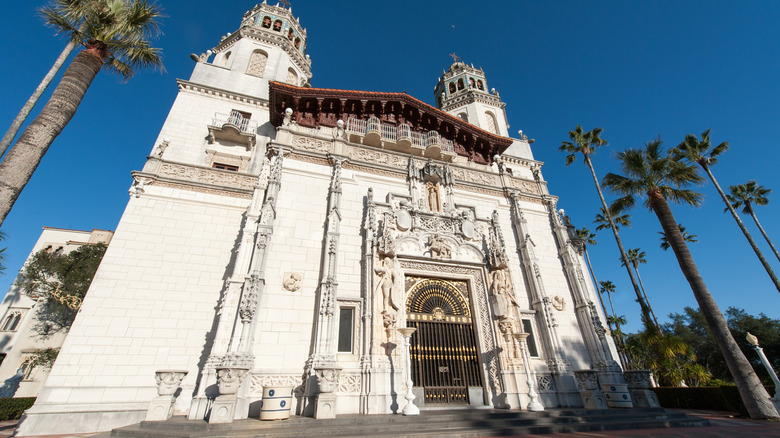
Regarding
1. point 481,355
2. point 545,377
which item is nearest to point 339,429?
point 481,355

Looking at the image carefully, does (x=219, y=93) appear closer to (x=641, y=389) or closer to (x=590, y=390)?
(x=590, y=390)

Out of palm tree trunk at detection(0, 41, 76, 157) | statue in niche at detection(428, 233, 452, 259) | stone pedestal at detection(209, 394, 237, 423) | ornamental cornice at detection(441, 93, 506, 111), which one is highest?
ornamental cornice at detection(441, 93, 506, 111)

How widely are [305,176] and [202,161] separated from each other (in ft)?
22.7

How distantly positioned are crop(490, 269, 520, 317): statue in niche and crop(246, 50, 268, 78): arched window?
66.7ft

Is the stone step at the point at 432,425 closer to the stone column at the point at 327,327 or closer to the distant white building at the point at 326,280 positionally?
the stone column at the point at 327,327

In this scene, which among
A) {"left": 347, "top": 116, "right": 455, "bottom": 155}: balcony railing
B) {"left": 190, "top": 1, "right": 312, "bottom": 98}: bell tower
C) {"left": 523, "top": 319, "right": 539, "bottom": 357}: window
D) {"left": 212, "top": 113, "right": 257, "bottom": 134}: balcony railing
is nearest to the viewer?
{"left": 523, "top": 319, "right": 539, "bottom": 357}: window

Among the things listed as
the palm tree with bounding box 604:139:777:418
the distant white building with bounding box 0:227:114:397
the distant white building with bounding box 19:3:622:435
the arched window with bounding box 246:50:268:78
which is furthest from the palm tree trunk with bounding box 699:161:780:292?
the distant white building with bounding box 0:227:114:397

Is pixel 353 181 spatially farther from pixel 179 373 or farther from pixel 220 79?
pixel 220 79

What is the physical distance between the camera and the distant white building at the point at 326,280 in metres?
9.70

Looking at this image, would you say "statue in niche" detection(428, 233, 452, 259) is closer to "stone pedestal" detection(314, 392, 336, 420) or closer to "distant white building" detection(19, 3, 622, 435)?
"distant white building" detection(19, 3, 622, 435)

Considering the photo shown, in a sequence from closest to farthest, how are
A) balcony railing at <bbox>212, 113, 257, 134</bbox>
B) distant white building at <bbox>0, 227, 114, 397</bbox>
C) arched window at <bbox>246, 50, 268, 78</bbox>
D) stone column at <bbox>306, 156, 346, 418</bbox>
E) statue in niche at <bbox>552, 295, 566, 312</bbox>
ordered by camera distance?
stone column at <bbox>306, 156, 346, 418</bbox> → statue in niche at <bbox>552, 295, 566, 312</bbox> → balcony railing at <bbox>212, 113, 257, 134</bbox> → arched window at <bbox>246, 50, 268, 78</bbox> → distant white building at <bbox>0, 227, 114, 397</bbox>

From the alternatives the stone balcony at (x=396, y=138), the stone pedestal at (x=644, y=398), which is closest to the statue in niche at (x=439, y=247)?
the stone balcony at (x=396, y=138)

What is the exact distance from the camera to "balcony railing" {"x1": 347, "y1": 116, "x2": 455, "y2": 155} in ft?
56.7

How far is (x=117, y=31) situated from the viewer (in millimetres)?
10648
